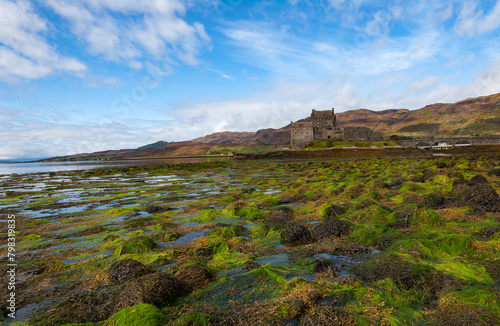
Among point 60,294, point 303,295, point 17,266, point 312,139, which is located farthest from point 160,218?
point 312,139

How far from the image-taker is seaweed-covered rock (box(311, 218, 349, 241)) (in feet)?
28.1

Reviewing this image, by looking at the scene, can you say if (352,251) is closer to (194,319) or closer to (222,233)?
(222,233)

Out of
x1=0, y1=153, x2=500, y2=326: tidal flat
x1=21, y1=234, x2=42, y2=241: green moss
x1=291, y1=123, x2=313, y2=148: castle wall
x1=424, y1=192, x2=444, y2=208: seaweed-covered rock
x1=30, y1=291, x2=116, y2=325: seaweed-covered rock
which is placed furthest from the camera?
Answer: x1=291, y1=123, x2=313, y2=148: castle wall

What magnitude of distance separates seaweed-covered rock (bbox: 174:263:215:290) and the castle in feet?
329

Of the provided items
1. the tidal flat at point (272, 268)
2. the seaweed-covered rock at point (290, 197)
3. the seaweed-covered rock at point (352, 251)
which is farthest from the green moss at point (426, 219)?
the seaweed-covered rock at point (290, 197)

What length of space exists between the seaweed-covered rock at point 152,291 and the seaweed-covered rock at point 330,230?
4.98m

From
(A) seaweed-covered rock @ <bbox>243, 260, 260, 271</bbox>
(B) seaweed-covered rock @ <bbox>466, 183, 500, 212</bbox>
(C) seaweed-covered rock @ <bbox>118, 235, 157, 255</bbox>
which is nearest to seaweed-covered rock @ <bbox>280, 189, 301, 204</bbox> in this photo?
(B) seaweed-covered rock @ <bbox>466, 183, 500, 212</bbox>

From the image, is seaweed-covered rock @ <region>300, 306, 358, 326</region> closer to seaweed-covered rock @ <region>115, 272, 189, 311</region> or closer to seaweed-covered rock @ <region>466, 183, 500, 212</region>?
seaweed-covered rock @ <region>115, 272, 189, 311</region>

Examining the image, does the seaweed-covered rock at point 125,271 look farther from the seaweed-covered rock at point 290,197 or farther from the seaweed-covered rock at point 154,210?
the seaweed-covered rock at point 290,197

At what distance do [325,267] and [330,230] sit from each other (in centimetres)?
265

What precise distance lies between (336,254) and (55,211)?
16373mm

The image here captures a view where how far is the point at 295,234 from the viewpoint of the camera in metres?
8.68

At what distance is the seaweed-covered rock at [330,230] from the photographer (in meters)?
8.55

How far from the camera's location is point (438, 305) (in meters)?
4.38
